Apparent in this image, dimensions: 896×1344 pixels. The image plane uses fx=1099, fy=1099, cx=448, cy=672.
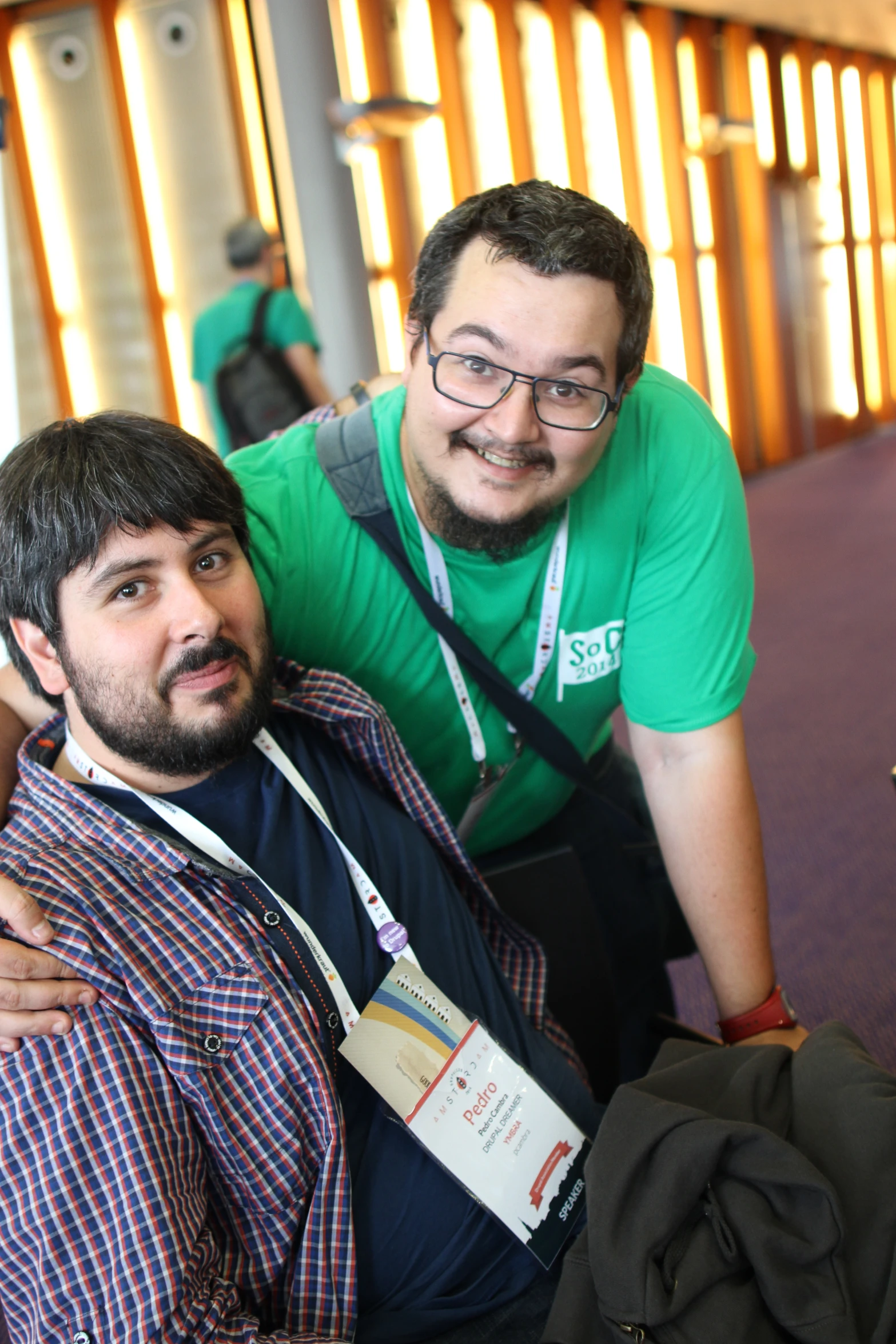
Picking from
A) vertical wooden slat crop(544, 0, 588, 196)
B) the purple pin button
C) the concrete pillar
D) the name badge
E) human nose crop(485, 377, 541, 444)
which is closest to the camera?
the name badge

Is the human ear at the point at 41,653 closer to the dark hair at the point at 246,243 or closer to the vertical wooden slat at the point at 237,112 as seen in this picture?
the dark hair at the point at 246,243

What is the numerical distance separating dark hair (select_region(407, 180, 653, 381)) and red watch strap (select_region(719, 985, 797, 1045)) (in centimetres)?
93

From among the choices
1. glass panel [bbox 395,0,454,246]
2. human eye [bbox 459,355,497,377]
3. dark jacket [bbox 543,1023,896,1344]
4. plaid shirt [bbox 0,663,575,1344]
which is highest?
glass panel [bbox 395,0,454,246]

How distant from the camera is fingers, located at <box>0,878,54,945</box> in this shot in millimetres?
1062

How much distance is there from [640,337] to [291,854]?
838mm

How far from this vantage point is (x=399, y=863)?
141 centimetres

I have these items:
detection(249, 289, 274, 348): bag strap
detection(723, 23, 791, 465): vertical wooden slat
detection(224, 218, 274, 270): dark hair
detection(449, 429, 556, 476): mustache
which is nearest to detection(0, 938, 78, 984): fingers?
detection(449, 429, 556, 476): mustache

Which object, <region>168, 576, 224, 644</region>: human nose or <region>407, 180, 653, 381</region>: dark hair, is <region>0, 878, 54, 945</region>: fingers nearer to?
<region>168, 576, 224, 644</region>: human nose

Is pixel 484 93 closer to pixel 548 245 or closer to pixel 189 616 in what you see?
pixel 548 245

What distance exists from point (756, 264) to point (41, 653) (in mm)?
11527

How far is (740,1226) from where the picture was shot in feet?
3.47

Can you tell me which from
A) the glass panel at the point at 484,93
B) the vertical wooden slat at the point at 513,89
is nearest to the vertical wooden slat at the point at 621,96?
the vertical wooden slat at the point at 513,89

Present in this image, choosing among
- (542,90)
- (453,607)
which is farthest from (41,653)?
Answer: (542,90)

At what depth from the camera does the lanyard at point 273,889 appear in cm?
126
